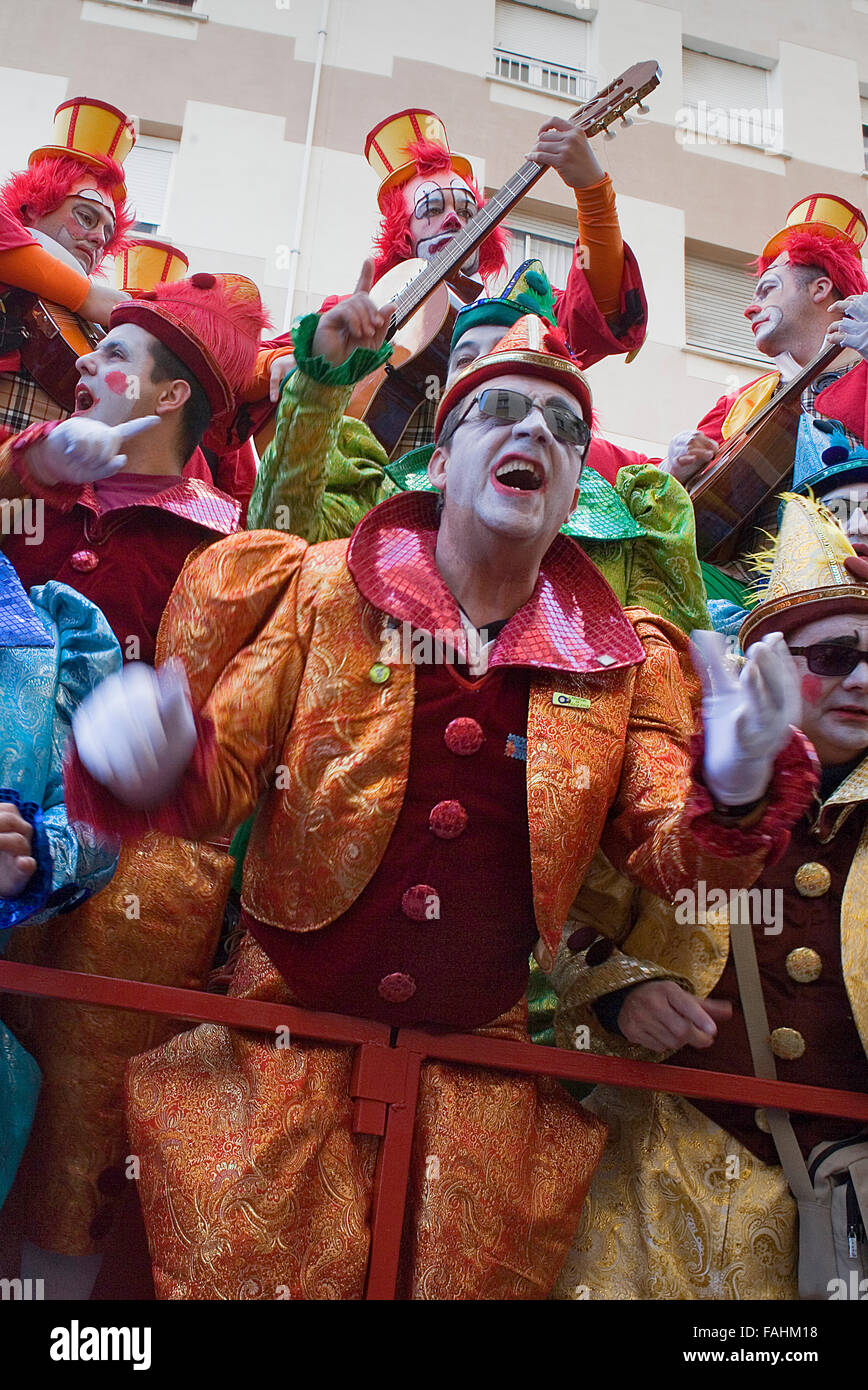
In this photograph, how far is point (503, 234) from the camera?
5633 millimetres

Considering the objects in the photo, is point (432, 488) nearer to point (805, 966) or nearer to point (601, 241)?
point (805, 966)

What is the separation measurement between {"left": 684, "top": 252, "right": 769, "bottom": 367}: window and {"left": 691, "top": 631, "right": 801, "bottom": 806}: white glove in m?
7.80

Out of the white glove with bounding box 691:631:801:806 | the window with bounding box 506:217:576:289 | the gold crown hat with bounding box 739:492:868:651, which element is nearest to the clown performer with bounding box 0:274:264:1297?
the white glove with bounding box 691:631:801:806

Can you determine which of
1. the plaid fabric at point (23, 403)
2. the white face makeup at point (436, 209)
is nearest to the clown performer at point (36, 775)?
the plaid fabric at point (23, 403)

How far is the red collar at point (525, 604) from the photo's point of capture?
2527 mm

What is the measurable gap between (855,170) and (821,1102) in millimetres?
9396

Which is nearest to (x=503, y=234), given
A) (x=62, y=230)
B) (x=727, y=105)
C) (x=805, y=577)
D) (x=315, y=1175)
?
(x=62, y=230)

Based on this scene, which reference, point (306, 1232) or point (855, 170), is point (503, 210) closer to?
point (306, 1232)

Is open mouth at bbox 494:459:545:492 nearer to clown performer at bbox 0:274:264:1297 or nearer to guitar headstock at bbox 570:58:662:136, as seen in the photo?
clown performer at bbox 0:274:264:1297

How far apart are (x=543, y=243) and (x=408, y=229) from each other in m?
4.25

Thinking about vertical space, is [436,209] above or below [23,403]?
above

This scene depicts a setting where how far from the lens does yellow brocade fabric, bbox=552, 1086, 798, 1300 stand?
2.53 metres

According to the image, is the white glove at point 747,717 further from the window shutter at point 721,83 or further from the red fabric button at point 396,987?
the window shutter at point 721,83

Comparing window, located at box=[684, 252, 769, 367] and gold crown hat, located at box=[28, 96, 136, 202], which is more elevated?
window, located at box=[684, 252, 769, 367]
